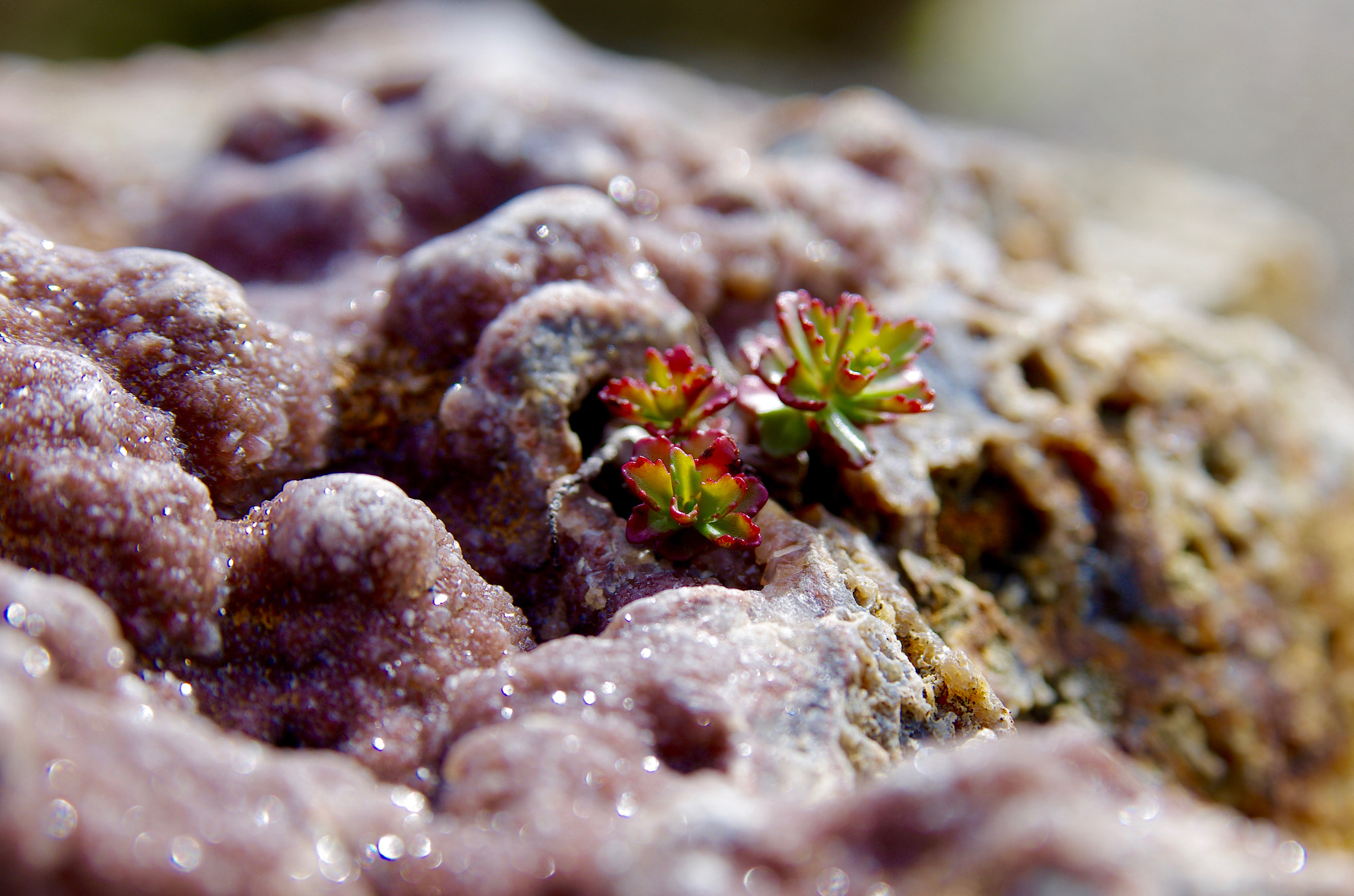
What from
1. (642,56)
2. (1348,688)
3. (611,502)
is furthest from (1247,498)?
(642,56)

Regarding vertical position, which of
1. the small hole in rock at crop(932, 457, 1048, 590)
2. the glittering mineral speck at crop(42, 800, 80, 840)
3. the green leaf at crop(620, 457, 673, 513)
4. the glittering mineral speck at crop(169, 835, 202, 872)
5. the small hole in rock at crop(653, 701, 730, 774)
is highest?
the green leaf at crop(620, 457, 673, 513)

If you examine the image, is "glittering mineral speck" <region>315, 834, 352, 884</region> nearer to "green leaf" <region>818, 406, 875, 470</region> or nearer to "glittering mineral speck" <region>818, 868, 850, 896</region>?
"glittering mineral speck" <region>818, 868, 850, 896</region>

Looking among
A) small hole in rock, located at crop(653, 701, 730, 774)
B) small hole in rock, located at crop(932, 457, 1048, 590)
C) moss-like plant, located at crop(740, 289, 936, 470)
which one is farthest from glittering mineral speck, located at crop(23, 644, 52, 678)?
small hole in rock, located at crop(932, 457, 1048, 590)

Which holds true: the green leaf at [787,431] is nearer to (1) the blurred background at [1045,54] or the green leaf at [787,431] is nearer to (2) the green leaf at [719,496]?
(2) the green leaf at [719,496]

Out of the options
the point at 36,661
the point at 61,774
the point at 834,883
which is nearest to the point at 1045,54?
A: the point at 834,883

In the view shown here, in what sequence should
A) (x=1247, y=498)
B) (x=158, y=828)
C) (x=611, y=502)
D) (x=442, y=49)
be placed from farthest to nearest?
(x=442, y=49) → (x=1247, y=498) → (x=611, y=502) → (x=158, y=828)

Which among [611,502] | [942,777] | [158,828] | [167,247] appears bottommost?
[167,247]

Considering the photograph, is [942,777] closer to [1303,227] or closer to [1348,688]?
[1348,688]
